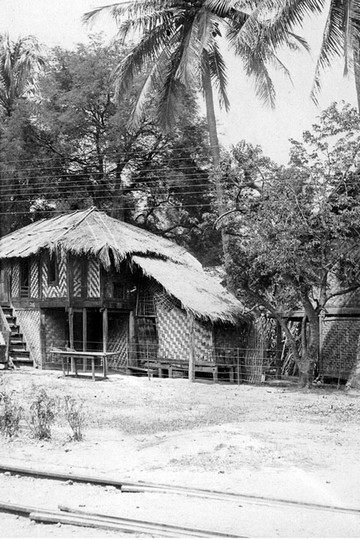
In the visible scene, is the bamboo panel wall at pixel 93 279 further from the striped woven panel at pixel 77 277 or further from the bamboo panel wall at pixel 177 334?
the bamboo panel wall at pixel 177 334

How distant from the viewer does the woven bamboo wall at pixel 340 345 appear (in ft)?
63.9

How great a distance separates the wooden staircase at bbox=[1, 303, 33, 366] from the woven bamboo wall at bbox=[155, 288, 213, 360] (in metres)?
4.51

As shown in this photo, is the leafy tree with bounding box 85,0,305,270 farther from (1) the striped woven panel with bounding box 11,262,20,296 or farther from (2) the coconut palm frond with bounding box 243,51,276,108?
(1) the striped woven panel with bounding box 11,262,20,296

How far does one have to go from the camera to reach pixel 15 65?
32.6 m

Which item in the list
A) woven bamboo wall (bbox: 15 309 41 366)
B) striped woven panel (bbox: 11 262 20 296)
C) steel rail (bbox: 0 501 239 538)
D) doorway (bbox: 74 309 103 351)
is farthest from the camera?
doorway (bbox: 74 309 103 351)

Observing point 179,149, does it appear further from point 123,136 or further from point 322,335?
point 322,335

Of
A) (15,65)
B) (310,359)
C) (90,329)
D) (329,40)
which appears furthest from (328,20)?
(15,65)

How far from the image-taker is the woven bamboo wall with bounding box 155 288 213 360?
19.3 metres

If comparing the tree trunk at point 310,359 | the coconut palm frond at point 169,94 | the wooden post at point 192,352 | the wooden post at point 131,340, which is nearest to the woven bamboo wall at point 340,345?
the tree trunk at point 310,359

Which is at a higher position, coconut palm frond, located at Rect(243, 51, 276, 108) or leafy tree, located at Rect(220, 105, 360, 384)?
coconut palm frond, located at Rect(243, 51, 276, 108)

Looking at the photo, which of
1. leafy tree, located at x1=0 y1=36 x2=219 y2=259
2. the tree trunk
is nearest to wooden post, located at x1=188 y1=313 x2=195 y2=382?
the tree trunk

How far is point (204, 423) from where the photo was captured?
11.4 metres

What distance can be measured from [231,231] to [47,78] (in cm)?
1658

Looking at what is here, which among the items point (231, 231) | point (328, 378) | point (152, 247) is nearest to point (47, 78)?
point (152, 247)
